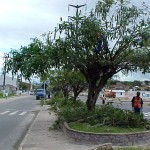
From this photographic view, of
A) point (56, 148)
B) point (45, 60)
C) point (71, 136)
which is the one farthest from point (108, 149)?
point (45, 60)

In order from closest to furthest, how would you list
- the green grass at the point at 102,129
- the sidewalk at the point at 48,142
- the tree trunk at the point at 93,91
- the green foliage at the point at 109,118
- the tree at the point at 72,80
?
1. the sidewalk at the point at 48,142
2. the green grass at the point at 102,129
3. the green foliage at the point at 109,118
4. the tree trunk at the point at 93,91
5. the tree at the point at 72,80

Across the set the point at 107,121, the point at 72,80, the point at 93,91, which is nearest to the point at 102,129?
the point at 107,121

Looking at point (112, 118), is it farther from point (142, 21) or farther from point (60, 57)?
point (142, 21)

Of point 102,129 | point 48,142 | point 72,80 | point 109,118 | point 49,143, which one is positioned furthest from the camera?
point 72,80

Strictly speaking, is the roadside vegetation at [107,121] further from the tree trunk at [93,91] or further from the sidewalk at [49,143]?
the tree trunk at [93,91]

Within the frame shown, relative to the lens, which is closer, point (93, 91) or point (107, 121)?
point (107, 121)

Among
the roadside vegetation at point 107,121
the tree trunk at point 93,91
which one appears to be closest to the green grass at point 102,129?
the roadside vegetation at point 107,121

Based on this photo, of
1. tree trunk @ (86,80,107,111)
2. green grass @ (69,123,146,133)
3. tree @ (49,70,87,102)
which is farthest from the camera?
tree @ (49,70,87,102)

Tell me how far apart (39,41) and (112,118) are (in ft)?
15.1

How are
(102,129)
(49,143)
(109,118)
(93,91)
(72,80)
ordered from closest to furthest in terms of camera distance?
(49,143)
(102,129)
(109,118)
(93,91)
(72,80)

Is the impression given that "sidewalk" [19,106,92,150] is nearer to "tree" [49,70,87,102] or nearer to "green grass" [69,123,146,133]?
"green grass" [69,123,146,133]

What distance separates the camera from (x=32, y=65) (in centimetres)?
1736

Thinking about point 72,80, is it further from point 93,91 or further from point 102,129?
point 102,129

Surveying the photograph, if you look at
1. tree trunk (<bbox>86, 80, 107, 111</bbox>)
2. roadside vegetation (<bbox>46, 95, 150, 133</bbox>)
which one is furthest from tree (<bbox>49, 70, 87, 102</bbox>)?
roadside vegetation (<bbox>46, 95, 150, 133</bbox>)
